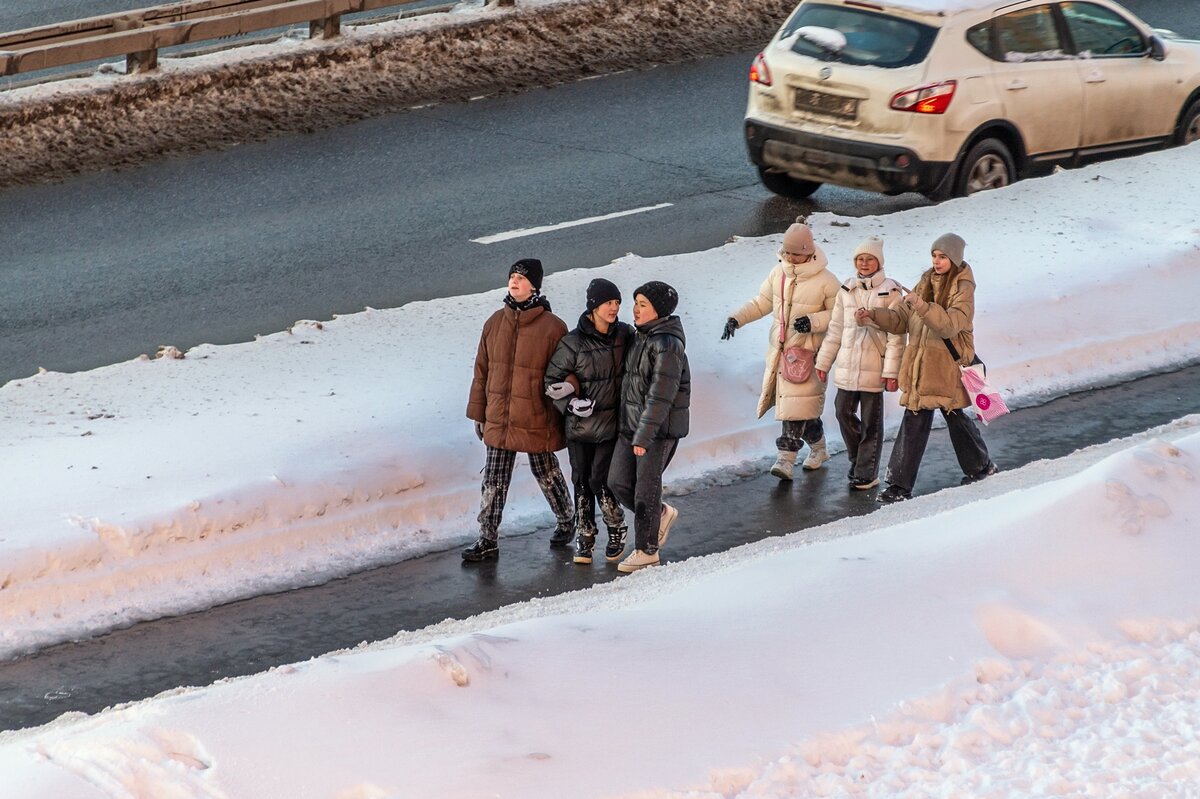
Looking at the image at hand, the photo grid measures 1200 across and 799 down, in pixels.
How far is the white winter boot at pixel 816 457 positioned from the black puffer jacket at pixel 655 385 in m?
1.49

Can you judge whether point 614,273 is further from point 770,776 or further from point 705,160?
point 770,776

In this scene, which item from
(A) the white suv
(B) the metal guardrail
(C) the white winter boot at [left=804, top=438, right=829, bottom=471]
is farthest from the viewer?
(B) the metal guardrail

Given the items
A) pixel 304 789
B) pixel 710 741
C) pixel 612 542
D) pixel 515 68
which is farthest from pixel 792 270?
pixel 515 68

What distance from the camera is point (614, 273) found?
11.6m

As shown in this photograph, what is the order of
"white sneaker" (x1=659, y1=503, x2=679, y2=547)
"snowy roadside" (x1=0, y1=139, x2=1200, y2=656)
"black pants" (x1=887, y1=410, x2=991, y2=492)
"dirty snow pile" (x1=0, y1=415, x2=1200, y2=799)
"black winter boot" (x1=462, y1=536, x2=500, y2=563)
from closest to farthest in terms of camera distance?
1. "dirty snow pile" (x1=0, y1=415, x2=1200, y2=799)
2. "snowy roadside" (x1=0, y1=139, x2=1200, y2=656)
3. "black winter boot" (x1=462, y1=536, x2=500, y2=563)
4. "white sneaker" (x1=659, y1=503, x2=679, y2=547)
5. "black pants" (x1=887, y1=410, x2=991, y2=492)

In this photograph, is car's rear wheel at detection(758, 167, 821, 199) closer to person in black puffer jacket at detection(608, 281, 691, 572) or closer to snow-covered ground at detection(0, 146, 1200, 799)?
snow-covered ground at detection(0, 146, 1200, 799)

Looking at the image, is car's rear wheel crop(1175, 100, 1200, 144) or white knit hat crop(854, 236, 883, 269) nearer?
white knit hat crop(854, 236, 883, 269)

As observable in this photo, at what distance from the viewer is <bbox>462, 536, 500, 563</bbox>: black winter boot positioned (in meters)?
8.45

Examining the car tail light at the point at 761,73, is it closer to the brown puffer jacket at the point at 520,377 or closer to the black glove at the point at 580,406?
the brown puffer jacket at the point at 520,377

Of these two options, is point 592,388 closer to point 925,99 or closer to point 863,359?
point 863,359

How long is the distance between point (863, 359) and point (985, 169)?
188 inches

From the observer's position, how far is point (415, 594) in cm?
814

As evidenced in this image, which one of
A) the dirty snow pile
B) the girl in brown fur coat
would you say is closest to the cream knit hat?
the girl in brown fur coat

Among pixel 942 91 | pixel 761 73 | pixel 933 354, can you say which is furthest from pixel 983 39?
pixel 933 354
